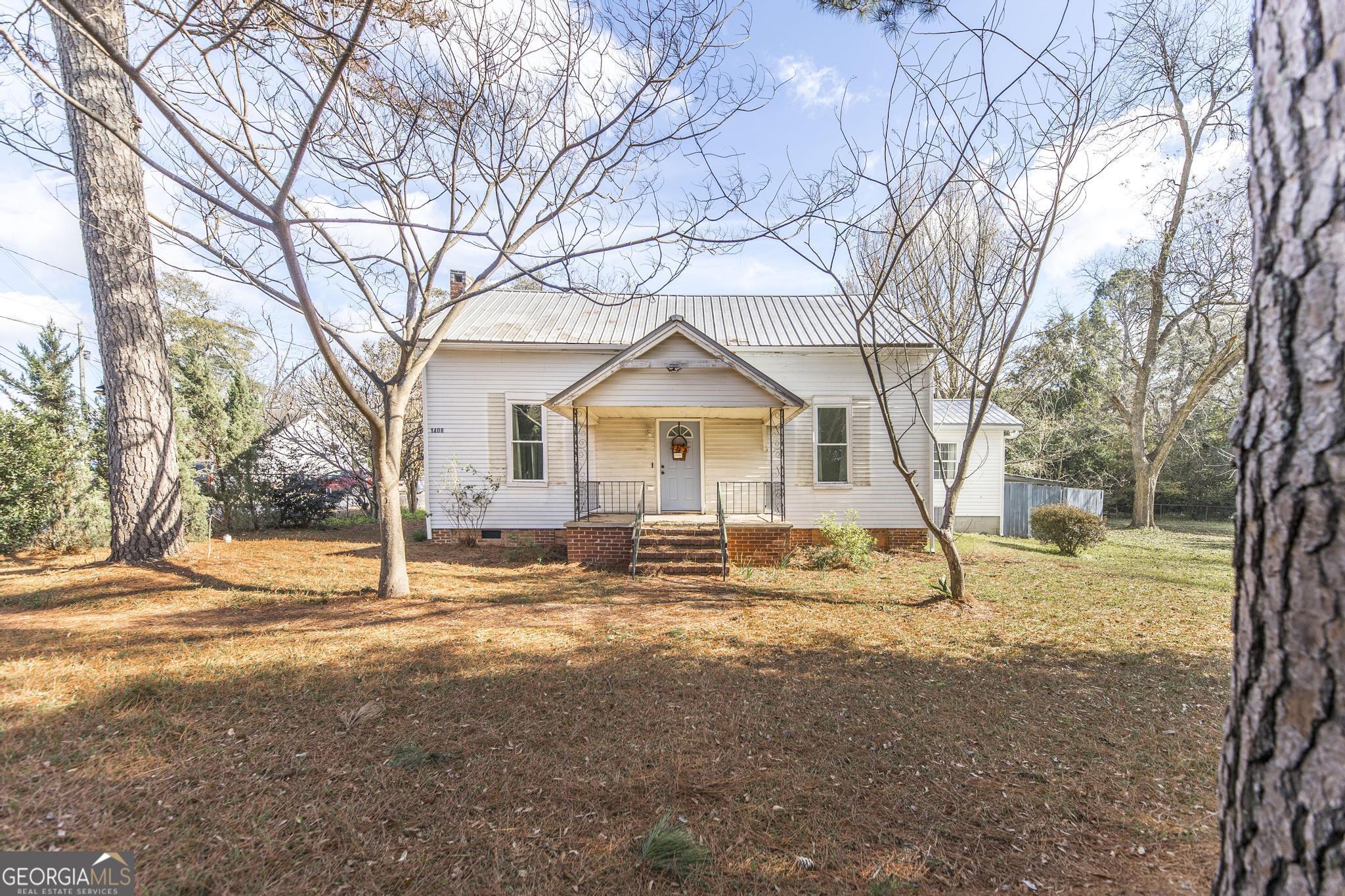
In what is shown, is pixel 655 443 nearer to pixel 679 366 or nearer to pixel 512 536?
pixel 679 366

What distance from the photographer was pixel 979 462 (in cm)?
1645

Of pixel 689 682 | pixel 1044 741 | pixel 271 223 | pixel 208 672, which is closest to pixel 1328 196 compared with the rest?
pixel 1044 741

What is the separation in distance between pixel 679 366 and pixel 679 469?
2.99 meters

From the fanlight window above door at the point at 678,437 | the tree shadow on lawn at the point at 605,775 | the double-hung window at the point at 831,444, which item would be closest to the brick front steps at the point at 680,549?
the fanlight window above door at the point at 678,437

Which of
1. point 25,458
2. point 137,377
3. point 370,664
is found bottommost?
point 370,664

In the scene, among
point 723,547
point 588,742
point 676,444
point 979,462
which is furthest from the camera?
point 979,462

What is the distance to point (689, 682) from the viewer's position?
4.47m

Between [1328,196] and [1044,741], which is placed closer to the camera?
[1328,196]

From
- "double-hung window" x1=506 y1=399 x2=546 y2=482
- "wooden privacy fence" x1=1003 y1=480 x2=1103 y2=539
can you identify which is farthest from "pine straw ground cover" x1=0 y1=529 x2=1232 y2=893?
"wooden privacy fence" x1=1003 y1=480 x2=1103 y2=539

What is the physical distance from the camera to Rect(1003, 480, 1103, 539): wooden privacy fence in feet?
54.5

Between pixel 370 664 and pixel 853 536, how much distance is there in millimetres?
7985

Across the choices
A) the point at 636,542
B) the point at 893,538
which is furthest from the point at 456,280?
the point at 893,538

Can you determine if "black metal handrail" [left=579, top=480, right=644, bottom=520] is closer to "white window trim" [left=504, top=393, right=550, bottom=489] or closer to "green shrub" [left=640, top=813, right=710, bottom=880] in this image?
"white window trim" [left=504, top=393, right=550, bottom=489]

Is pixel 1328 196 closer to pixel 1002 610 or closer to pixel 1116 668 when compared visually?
pixel 1116 668
